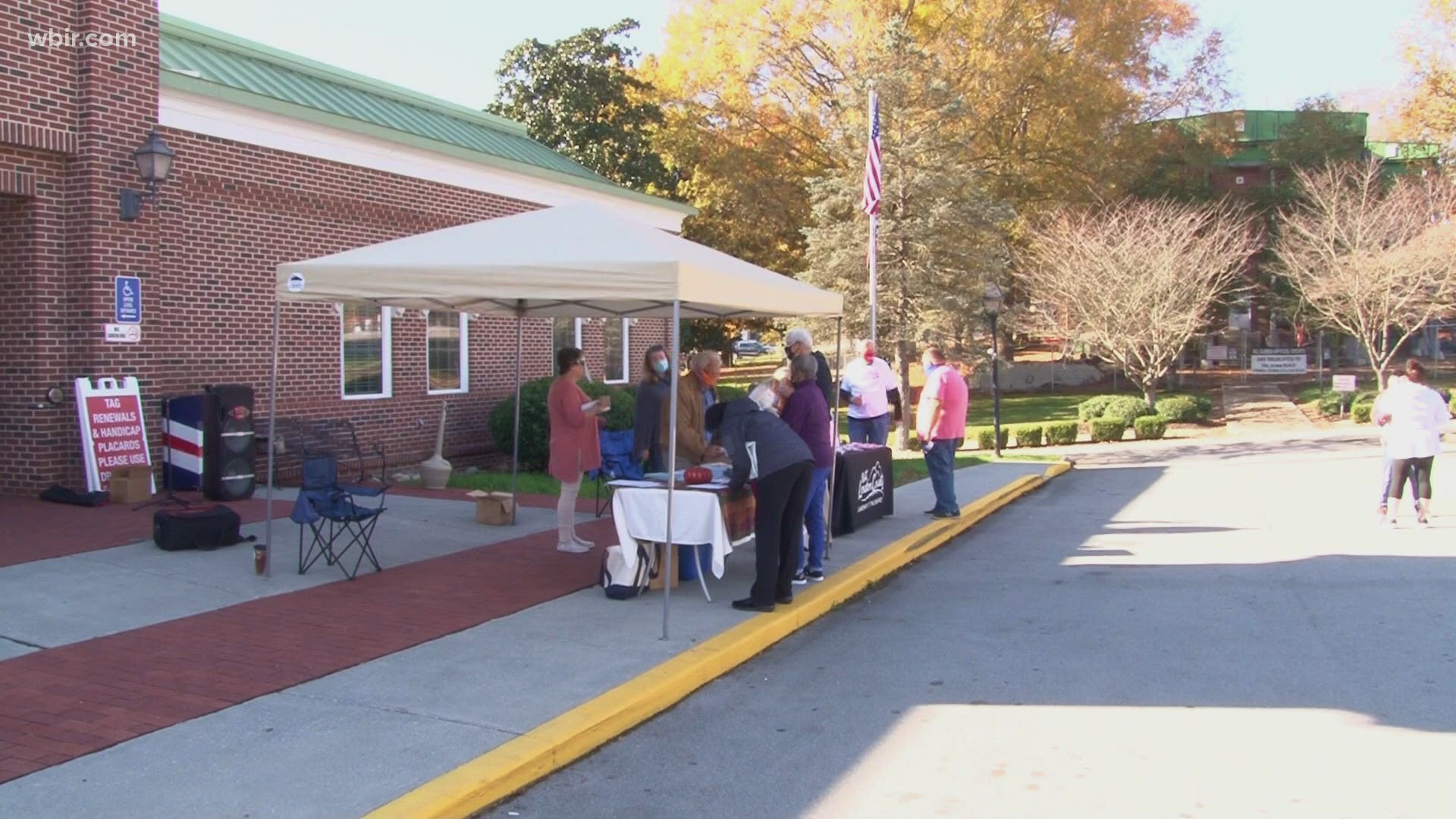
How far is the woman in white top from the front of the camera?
1184 cm

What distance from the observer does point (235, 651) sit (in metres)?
6.56

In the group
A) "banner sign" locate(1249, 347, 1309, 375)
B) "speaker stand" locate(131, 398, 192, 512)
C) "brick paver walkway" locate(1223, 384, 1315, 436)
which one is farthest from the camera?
"banner sign" locate(1249, 347, 1309, 375)

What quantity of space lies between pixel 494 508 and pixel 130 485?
358 centimetres

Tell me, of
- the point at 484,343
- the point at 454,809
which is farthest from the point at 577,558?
the point at 484,343

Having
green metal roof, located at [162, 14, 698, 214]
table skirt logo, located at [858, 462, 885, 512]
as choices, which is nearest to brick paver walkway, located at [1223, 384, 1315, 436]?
green metal roof, located at [162, 14, 698, 214]

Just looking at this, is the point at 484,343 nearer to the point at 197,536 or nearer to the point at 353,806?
the point at 197,536

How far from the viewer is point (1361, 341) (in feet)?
113

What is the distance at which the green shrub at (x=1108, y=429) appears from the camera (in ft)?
92.1

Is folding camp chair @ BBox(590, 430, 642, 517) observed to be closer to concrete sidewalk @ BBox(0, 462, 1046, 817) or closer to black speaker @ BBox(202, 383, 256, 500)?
concrete sidewalk @ BBox(0, 462, 1046, 817)

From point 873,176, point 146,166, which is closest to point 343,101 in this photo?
point 146,166

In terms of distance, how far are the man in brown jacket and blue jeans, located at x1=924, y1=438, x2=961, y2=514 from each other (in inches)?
127

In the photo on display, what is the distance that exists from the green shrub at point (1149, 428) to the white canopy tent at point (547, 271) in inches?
857

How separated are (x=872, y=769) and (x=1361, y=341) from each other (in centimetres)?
3473

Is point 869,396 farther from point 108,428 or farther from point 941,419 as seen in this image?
point 108,428
